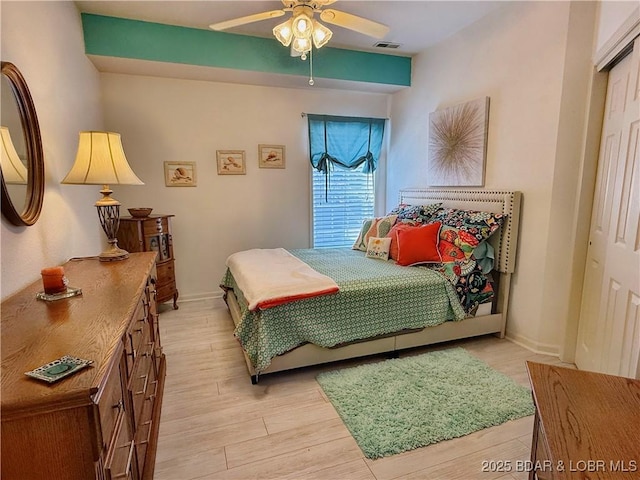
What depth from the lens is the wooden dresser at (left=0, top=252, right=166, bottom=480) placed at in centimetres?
80

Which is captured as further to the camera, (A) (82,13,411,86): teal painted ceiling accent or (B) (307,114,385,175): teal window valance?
(B) (307,114,385,175): teal window valance

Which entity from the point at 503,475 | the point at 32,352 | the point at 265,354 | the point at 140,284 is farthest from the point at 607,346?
the point at 32,352

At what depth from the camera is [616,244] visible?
2.02m

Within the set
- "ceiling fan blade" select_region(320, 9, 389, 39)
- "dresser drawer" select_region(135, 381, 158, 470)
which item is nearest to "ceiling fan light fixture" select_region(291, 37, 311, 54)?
"ceiling fan blade" select_region(320, 9, 389, 39)

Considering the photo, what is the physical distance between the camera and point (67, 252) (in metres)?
2.29

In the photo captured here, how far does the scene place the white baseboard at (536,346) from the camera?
8.95 ft

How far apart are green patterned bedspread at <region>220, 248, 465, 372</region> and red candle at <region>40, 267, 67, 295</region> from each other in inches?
42.6

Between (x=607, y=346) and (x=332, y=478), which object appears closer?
(x=332, y=478)

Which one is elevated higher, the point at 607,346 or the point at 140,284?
the point at 140,284

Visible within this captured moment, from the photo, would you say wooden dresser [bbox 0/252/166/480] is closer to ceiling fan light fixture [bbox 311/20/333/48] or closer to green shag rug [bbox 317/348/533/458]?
green shag rug [bbox 317/348/533/458]

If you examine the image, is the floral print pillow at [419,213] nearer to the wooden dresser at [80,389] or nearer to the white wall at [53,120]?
the wooden dresser at [80,389]

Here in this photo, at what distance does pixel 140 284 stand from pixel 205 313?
7.04 feet

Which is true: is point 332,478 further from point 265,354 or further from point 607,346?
point 607,346

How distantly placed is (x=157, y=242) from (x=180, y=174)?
0.89m
